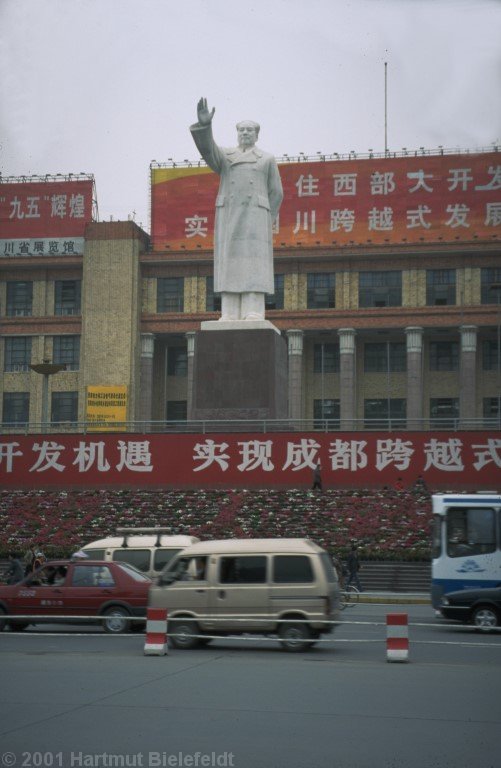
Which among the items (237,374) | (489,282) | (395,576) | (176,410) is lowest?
(395,576)

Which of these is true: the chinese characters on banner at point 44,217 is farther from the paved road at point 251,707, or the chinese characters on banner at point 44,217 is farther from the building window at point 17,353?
the paved road at point 251,707

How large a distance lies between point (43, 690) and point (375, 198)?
4888cm

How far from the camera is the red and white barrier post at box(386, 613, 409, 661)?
46.1 ft

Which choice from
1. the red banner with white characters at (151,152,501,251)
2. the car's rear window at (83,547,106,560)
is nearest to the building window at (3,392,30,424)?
the red banner with white characters at (151,152,501,251)

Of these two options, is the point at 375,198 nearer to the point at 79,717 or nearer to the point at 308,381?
the point at 308,381

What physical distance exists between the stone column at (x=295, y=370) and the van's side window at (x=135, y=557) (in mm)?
35930

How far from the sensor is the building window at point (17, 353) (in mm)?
61438

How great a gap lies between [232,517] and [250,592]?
16672 millimetres

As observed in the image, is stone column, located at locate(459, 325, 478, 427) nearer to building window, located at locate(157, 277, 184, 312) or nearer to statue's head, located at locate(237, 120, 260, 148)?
building window, located at locate(157, 277, 184, 312)

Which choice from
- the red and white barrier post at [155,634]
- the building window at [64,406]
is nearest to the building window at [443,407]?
the building window at [64,406]

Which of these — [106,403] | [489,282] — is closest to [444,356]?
[489,282]

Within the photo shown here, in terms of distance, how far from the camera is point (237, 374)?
108 feet

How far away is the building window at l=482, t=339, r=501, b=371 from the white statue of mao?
28.4 metres

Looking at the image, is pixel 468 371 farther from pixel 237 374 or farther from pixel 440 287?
pixel 237 374
